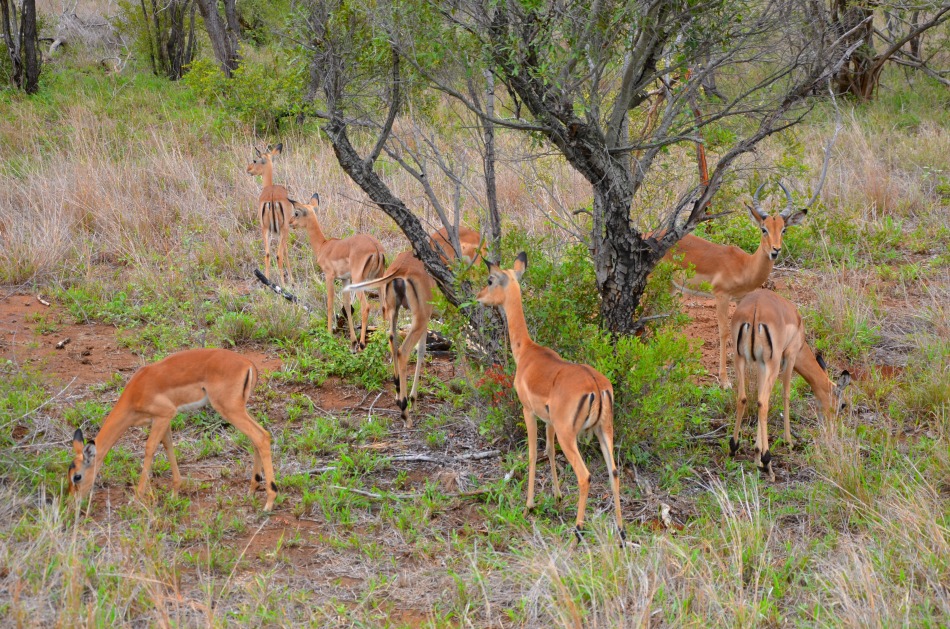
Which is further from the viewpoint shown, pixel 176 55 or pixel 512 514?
pixel 176 55

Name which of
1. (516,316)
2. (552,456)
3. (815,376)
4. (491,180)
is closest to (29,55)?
(491,180)

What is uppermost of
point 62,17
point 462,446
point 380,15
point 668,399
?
point 62,17

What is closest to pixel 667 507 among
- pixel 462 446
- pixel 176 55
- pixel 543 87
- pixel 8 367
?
pixel 462 446

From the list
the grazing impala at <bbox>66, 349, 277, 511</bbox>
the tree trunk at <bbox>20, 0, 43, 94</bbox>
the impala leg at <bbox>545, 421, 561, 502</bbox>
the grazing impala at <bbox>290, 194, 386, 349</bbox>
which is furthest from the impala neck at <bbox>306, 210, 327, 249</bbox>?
the tree trunk at <bbox>20, 0, 43, 94</bbox>

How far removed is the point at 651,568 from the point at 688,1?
8.89ft

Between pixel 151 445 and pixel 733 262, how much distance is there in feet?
15.3

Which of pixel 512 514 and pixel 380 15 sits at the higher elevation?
pixel 380 15

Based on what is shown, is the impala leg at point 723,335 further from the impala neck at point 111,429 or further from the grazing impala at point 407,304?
the impala neck at point 111,429

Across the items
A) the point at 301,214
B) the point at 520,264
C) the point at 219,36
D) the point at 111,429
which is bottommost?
the point at 111,429

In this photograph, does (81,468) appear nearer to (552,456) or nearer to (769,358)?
(552,456)

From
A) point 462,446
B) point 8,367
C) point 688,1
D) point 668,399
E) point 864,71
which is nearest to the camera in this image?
point 688,1

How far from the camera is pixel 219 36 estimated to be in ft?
48.1

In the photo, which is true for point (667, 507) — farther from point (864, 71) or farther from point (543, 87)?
point (864, 71)

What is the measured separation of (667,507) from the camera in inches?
185
